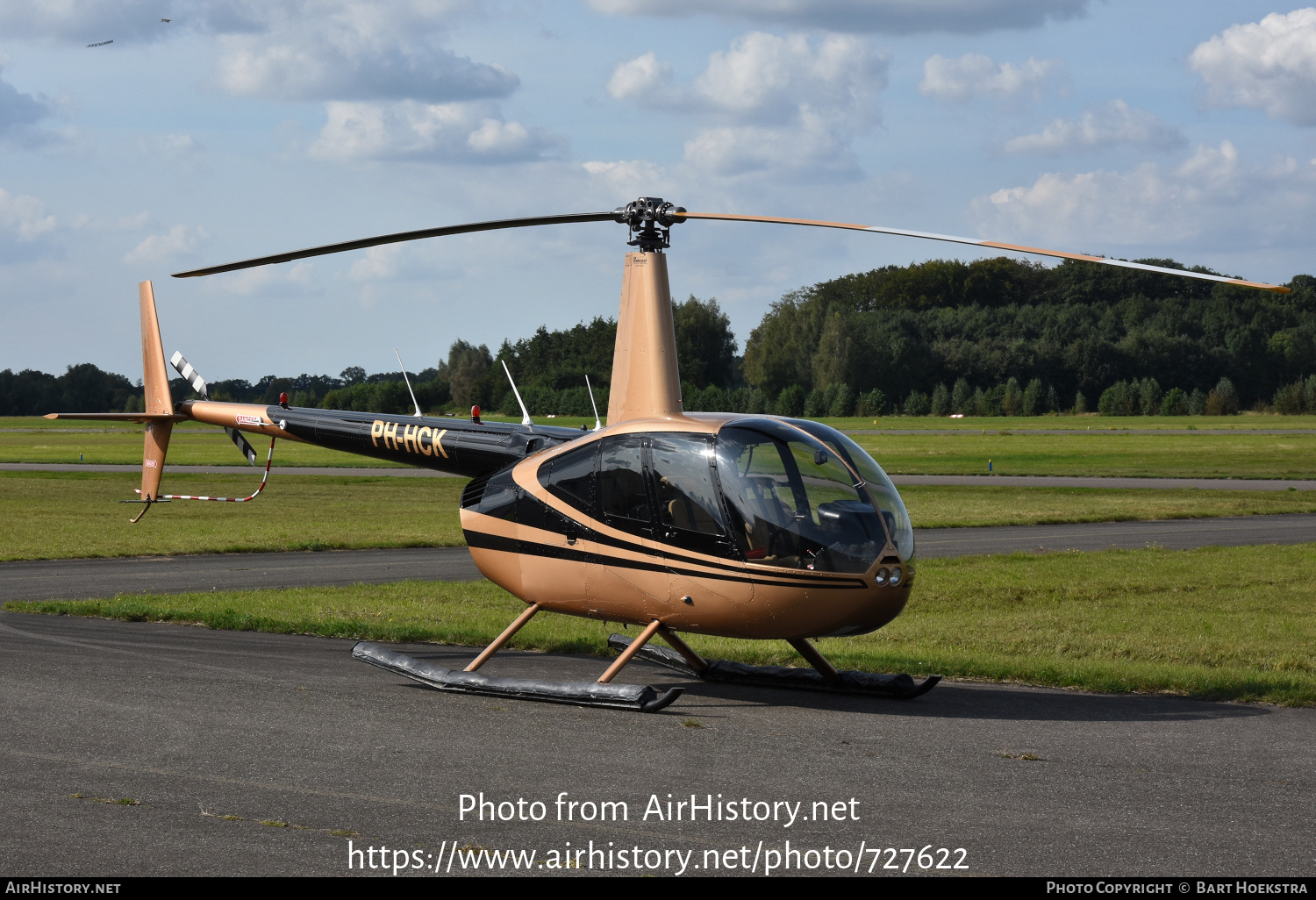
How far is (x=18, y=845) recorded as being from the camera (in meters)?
6.23

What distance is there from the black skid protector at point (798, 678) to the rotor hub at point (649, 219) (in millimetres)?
3659

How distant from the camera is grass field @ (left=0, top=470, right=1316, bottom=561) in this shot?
25.5 metres

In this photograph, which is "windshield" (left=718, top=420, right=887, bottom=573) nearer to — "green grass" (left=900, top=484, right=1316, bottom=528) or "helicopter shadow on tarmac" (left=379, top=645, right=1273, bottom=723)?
"helicopter shadow on tarmac" (left=379, top=645, right=1273, bottom=723)

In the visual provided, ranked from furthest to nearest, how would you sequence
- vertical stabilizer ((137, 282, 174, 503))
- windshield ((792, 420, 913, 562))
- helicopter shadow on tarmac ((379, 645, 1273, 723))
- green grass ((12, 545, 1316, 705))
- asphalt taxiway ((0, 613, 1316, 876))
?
vertical stabilizer ((137, 282, 174, 503)), green grass ((12, 545, 1316, 705)), helicopter shadow on tarmac ((379, 645, 1273, 723)), windshield ((792, 420, 913, 562)), asphalt taxiway ((0, 613, 1316, 876))

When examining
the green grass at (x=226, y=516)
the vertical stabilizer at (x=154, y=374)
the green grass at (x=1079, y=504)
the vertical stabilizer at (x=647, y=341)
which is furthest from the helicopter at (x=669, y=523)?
the green grass at (x=1079, y=504)

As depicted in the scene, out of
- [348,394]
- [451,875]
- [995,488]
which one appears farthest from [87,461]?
[451,875]

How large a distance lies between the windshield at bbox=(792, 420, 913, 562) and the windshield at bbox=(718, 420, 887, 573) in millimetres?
96

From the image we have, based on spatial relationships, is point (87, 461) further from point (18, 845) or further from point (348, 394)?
point (18, 845)

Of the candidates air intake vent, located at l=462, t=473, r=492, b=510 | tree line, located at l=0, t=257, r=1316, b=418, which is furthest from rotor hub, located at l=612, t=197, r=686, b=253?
tree line, located at l=0, t=257, r=1316, b=418

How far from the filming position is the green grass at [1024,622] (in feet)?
38.5

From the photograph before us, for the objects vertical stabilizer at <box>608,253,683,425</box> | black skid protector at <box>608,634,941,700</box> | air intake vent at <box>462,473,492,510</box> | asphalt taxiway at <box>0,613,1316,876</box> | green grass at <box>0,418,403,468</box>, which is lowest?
black skid protector at <box>608,634,941,700</box>

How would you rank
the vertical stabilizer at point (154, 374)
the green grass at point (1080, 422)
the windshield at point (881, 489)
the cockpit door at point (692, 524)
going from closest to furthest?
the windshield at point (881, 489), the cockpit door at point (692, 524), the vertical stabilizer at point (154, 374), the green grass at point (1080, 422)

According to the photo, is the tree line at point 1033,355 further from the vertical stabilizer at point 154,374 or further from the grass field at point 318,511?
the vertical stabilizer at point 154,374

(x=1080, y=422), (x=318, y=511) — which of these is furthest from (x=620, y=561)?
(x=1080, y=422)
